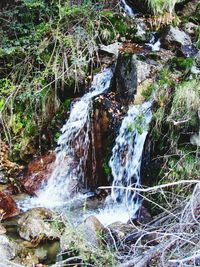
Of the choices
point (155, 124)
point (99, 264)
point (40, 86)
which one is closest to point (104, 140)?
point (155, 124)

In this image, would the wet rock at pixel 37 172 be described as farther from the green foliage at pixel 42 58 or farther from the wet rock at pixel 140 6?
the wet rock at pixel 140 6

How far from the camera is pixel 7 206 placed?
191 inches

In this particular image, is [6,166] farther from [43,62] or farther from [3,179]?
[43,62]

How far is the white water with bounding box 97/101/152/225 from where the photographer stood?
16.1 ft

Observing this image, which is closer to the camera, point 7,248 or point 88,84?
point 7,248

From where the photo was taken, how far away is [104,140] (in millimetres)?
5344

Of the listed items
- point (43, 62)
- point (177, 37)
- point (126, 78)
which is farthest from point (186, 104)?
point (43, 62)

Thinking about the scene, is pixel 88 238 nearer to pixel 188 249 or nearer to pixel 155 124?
pixel 188 249

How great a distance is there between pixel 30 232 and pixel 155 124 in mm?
1929

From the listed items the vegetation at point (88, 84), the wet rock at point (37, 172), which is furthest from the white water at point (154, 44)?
the wet rock at point (37, 172)

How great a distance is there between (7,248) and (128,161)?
1.92 metres

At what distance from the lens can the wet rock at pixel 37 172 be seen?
5.44 m

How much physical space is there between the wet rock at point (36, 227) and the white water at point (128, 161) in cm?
75

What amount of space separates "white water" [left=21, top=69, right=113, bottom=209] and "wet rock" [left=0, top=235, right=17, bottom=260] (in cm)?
133
